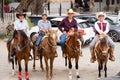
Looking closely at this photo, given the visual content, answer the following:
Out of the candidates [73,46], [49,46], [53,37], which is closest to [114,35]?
[73,46]

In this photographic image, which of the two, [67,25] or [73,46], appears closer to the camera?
[73,46]

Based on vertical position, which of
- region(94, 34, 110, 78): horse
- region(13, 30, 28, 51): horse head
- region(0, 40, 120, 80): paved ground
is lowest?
region(0, 40, 120, 80): paved ground

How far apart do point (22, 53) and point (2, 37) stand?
42.0 feet

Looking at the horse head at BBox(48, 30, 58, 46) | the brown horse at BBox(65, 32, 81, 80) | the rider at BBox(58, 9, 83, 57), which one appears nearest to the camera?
the horse head at BBox(48, 30, 58, 46)

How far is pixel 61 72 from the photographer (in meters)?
15.7

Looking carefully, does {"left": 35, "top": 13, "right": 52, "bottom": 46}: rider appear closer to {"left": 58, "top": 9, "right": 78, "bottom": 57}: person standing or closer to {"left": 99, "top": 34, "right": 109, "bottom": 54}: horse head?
{"left": 58, "top": 9, "right": 78, "bottom": 57}: person standing

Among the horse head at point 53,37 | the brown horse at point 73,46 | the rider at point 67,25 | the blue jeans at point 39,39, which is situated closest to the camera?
the horse head at point 53,37

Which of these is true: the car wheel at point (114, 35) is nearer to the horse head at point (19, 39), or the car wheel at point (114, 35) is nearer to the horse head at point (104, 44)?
the horse head at point (104, 44)

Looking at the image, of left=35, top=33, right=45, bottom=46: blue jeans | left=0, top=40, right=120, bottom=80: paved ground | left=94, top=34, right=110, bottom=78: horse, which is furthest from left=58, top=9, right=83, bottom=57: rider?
left=0, top=40, right=120, bottom=80: paved ground

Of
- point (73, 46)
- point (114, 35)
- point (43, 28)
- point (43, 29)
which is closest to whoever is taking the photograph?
point (73, 46)

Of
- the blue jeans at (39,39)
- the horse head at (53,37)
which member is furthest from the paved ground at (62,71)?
the horse head at (53,37)

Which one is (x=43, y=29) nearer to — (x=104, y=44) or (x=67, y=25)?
(x=67, y=25)

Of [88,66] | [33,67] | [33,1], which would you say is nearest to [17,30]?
[33,67]

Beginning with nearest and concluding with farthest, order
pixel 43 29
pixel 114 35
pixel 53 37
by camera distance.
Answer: pixel 53 37, pixel 43 29, pixel 114 35
